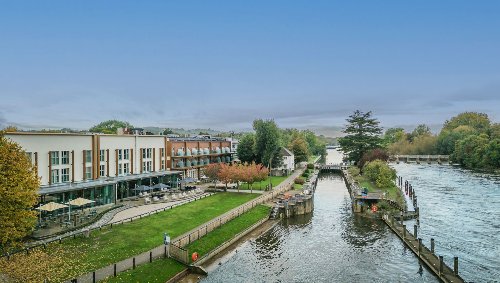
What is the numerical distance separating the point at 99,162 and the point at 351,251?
34.3 m

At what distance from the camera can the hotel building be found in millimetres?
36438

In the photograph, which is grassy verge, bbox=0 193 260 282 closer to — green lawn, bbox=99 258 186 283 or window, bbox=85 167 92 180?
green lawn, bbox=99 258 186 283

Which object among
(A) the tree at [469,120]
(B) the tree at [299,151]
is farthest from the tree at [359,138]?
(A) the tree at [469,120]

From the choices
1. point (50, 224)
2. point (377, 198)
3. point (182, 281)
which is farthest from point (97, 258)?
point (377, 198)

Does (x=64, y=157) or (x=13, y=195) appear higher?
(x=64, y=157)

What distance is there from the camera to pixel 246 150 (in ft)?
260

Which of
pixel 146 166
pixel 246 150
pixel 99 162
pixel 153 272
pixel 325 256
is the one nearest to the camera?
pixel 153 272

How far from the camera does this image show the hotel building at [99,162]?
3644 cm

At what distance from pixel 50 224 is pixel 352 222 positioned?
34.9 metres

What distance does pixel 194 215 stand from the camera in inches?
1452

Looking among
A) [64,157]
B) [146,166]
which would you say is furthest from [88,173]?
[146,166]

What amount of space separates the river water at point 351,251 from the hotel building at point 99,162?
67.9 ft

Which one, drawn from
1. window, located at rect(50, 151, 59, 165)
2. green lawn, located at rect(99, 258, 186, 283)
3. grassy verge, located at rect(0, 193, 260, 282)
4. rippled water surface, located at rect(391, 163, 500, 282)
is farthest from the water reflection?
window, located at rect(50, 151, 59, 165)

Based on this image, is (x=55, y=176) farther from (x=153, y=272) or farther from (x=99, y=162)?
(x=153, y=272)
